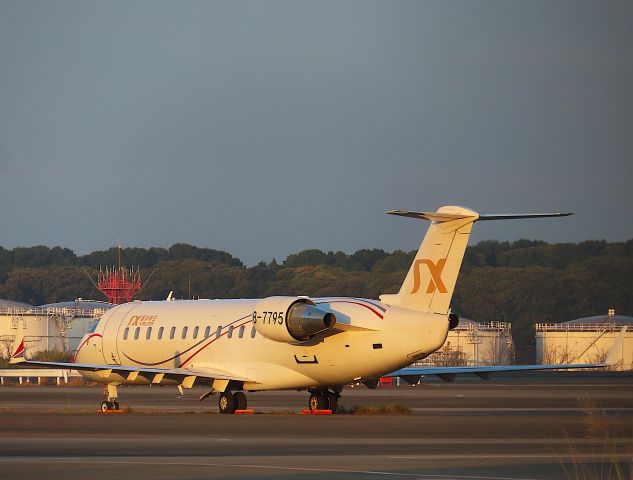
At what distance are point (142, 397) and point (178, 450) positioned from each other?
99.3 ft

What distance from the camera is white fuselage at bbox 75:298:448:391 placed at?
34.9 metres

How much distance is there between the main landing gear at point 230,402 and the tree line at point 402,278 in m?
68.6

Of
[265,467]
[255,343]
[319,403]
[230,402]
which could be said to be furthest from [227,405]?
[265,467]

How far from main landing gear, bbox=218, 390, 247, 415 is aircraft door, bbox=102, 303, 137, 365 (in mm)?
6375

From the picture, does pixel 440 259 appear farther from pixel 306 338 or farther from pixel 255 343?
pixel 255 343

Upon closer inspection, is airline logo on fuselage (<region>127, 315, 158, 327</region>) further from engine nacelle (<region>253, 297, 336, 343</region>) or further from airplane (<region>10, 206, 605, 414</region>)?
engine nacelle (<region>253, 297, 336, 343</region>)

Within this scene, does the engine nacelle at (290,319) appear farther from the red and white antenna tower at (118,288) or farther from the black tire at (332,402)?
the red and white antenna tower at (118,288)

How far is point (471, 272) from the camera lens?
120 m

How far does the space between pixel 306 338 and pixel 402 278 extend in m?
82.6

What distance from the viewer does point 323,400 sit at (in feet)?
124

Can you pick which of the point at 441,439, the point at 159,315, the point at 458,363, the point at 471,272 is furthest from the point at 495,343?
the point at 441,439

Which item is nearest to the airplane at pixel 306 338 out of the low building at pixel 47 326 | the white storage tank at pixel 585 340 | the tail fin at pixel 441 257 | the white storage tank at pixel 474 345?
the tail fin at pixel 441 257

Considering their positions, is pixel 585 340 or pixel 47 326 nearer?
pixel 47 326

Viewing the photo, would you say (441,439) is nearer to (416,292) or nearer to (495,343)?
(416,292)
